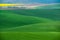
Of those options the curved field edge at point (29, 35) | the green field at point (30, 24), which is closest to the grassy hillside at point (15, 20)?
the green field at point (30, 24)

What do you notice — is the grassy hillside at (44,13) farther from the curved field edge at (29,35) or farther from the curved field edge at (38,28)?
the curved field edge at (29,35)

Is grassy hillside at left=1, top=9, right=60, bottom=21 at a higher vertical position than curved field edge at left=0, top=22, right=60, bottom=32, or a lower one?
higher

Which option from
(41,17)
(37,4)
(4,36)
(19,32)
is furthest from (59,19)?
(4,36)

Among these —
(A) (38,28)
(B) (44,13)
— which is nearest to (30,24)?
(A) (38,28)

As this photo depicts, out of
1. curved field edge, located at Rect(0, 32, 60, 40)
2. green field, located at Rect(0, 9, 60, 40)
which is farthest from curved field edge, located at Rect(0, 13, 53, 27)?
curved field edge, located at Rect(0, 32, 60, 40)

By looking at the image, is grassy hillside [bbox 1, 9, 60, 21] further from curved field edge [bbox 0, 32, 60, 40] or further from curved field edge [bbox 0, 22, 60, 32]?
curved field edge [bbox 0, 32, 60, 40]

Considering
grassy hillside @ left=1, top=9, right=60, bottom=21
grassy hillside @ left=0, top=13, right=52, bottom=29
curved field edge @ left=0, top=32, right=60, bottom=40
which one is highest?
grassy hillside @ left=1, top=9, right=60, bottom=21
